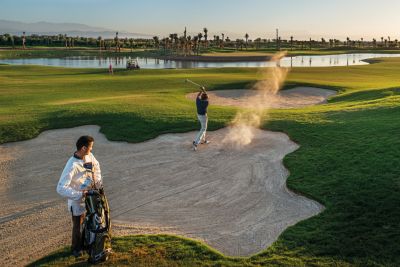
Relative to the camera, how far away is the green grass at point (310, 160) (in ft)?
29.9

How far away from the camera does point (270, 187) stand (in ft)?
44.7

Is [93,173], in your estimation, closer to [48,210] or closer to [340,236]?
[48,210]

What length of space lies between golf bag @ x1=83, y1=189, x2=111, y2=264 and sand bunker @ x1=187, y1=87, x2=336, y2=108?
22565 millimetres

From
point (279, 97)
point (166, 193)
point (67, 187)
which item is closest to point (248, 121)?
point (166, 193)

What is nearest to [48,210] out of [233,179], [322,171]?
[233,179]

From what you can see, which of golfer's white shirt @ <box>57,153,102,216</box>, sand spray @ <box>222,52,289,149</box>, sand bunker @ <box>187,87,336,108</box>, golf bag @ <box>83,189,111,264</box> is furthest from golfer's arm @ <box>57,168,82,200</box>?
sand bunker @ <box>187,87,336,108</box>

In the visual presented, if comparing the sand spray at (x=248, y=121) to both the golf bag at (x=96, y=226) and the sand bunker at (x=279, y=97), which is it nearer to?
the sand bunker at (x=279, y=97)

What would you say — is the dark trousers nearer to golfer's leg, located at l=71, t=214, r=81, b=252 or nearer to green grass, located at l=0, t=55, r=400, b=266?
golfer's leg, located at l=71, t=214, r=81, b=252

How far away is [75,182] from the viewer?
28.3 feet

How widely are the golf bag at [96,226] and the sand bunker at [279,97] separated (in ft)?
74.0

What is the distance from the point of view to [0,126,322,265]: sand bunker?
10.5 m

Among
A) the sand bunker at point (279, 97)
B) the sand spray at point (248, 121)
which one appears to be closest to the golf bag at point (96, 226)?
the sand spray at point (248, 121)

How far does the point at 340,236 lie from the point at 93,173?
235 inches

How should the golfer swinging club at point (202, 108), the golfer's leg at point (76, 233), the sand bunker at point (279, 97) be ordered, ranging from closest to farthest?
the golfer's leg at point (76, 233), the golfer swinging club at point (202, 108), the sand bunker at point (279, 97)
